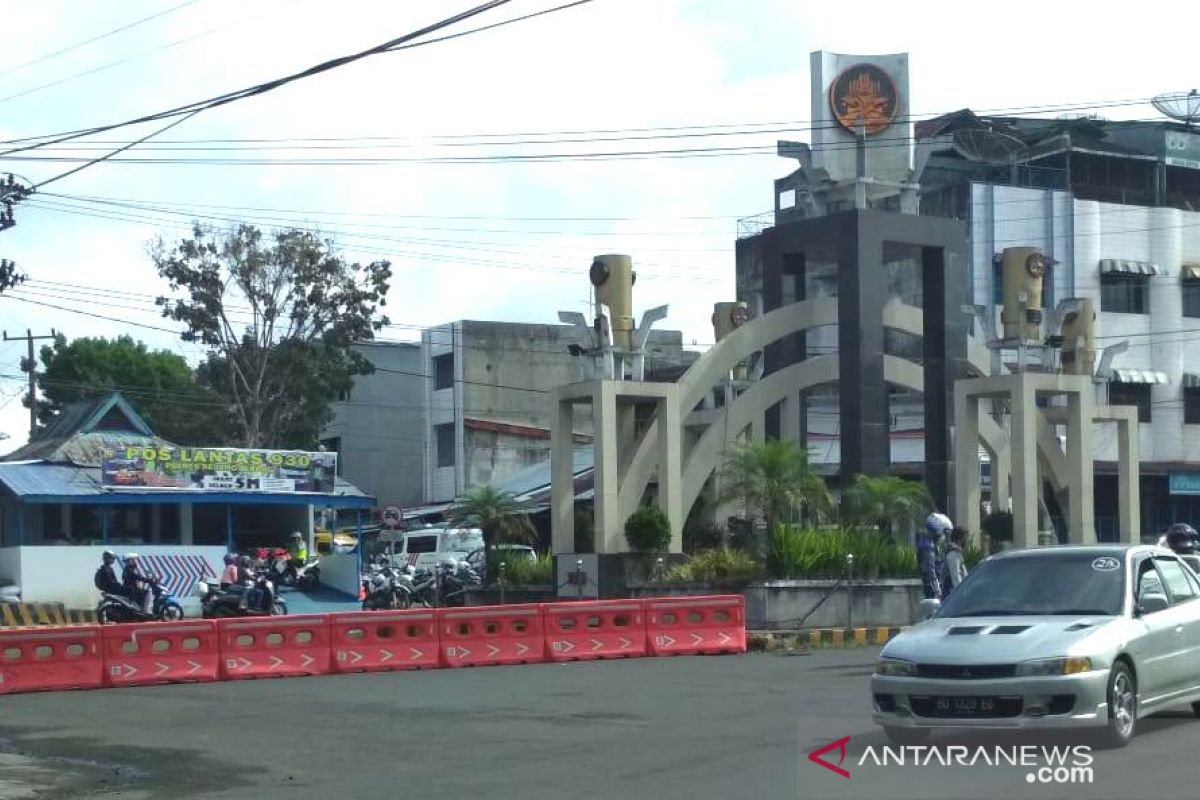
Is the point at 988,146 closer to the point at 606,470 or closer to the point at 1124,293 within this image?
the point at 1124,293

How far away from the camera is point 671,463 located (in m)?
31.1

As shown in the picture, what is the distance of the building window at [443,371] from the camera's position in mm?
62312

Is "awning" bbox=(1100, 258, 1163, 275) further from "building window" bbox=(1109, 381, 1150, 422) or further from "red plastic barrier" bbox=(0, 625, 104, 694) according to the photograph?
"red plastic barrier" bbox=(0, 625, 104, 694)

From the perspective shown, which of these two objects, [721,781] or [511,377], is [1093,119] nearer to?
[511,377]

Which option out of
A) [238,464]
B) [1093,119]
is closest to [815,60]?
[238,464]

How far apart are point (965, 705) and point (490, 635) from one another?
1228cm

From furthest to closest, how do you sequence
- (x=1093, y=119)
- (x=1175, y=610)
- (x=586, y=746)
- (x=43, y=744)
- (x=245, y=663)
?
(x=1093, y=119), (x=245, y=663), (x=43, y=744), (x=586, y=746), (x=1175, y=610)

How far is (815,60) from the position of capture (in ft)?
112

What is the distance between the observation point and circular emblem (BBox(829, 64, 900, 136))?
33.9 m

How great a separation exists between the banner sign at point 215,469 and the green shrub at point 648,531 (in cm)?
1372

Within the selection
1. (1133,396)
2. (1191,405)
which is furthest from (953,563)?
(1191,405)

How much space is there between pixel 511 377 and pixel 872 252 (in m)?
31.8

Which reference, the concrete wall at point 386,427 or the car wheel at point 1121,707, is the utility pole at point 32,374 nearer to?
the concrete wall at point 386,427

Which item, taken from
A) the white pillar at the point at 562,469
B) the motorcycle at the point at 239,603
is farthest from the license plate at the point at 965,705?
the motorcycle at the point at 239,603
